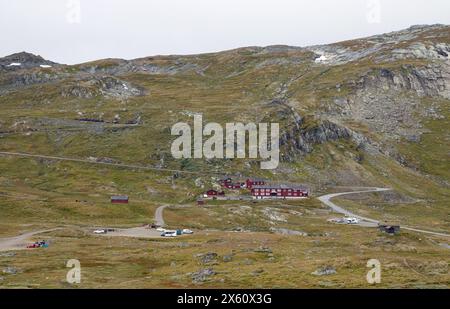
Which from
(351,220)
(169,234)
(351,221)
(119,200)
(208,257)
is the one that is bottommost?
(351,221)

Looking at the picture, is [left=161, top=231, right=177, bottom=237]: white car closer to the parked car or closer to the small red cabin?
the small red cabin

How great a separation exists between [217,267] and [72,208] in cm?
9318

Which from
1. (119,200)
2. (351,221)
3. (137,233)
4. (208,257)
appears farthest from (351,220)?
(208,257)

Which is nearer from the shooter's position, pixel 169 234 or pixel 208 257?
pixel 208 257

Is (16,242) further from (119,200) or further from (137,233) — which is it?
(119,200)

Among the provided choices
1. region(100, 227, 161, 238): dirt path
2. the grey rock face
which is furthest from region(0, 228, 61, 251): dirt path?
the grey rock face

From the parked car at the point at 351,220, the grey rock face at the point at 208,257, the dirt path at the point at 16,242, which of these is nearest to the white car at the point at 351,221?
the parked car at the point at 351,220

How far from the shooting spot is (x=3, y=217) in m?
162

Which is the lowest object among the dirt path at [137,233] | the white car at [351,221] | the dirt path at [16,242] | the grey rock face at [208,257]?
the white car at [351,221]

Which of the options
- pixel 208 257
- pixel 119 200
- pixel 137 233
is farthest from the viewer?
pixel 119 200

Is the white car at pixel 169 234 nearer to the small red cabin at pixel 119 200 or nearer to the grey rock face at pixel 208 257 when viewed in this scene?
the grey rock face at pixel 208 257

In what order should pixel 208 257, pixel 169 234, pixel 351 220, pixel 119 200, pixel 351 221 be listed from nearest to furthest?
1. pixel 208 257
2. pixel 169 234
3. pixel 351 221
4. pixel 351 220
5. pixel 119 200
